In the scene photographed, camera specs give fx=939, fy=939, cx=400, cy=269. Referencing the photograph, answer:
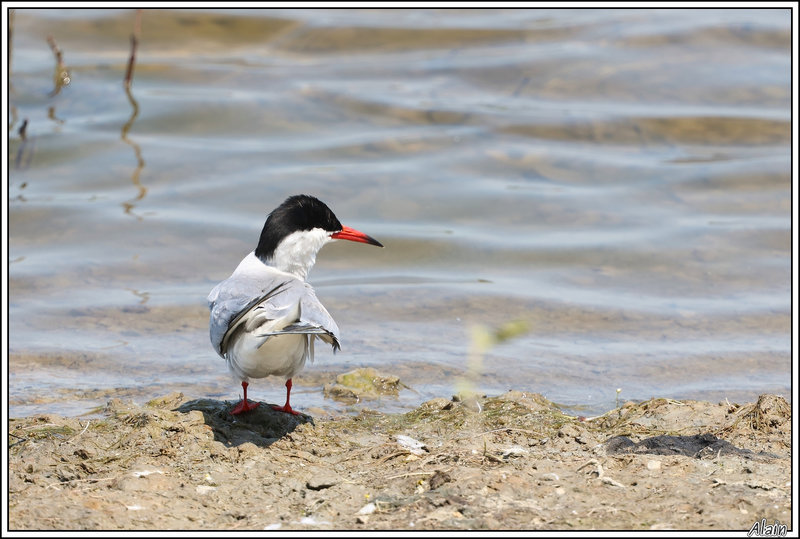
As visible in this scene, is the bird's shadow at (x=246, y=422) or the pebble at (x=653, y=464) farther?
the bird's shadow at (x=246, y=422)

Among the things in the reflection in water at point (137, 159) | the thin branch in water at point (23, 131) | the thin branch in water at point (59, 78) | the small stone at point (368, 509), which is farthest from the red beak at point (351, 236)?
the thin branch in water at point (59, 78)

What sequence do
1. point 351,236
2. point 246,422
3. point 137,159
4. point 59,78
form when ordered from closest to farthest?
point 246,422
point 351,236
point 137,159
point 59,78

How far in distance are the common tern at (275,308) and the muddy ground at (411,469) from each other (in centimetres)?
32

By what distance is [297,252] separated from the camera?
527 cm

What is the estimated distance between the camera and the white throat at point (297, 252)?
206 inches

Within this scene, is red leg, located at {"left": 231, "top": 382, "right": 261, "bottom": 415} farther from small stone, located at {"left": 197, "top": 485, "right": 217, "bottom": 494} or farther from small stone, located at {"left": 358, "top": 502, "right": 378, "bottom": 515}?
small stone, located at {"left": 358, "top": 502, "right": 378, "bottom": 515}

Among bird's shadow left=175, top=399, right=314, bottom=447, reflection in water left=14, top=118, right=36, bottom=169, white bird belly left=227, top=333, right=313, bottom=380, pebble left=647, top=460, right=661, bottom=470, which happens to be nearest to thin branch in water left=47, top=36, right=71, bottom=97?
reflection in water left=14, top=118, right=36, bottom=169

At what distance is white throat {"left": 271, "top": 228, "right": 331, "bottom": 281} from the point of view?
206 inches

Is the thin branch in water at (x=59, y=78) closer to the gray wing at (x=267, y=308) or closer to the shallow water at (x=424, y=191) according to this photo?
the shallow water at (x=424, y=191)

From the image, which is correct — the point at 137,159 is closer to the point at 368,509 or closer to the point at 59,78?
the point at 59,78

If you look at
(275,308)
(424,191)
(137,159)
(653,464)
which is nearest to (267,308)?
(275,308)

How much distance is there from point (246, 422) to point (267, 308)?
66 centimetres

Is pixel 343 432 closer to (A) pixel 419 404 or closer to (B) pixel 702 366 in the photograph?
(A) pixel 419 404

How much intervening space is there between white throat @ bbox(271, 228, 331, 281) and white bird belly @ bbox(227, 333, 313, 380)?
669 mm
